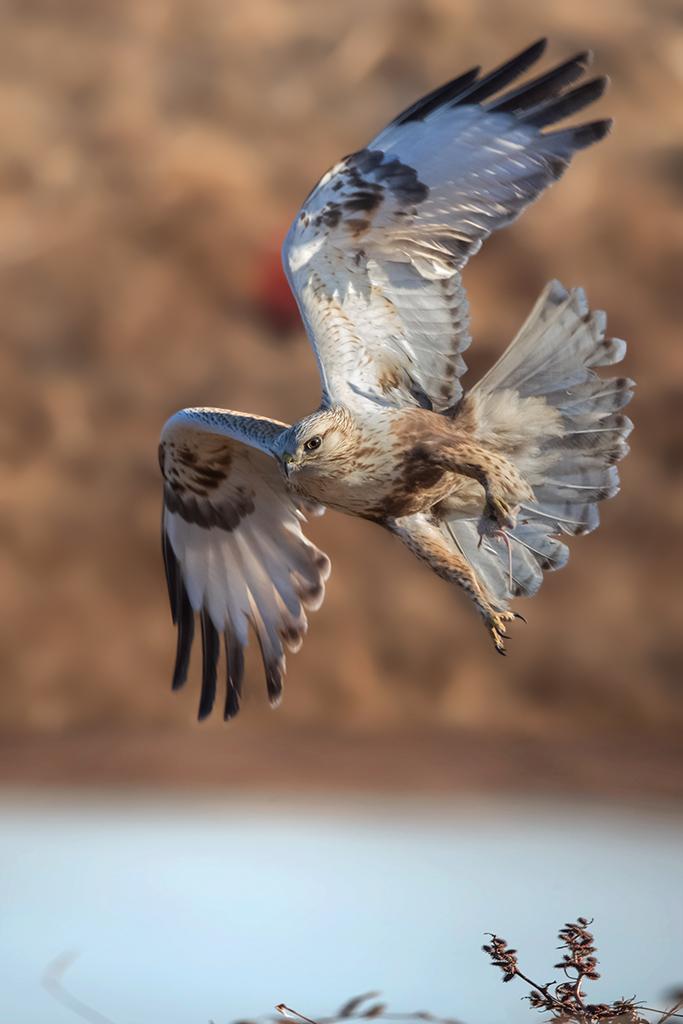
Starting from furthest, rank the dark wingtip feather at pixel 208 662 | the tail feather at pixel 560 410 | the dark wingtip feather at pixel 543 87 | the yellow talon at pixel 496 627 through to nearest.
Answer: the dark wingtip feather at pixel 208 662 → the tail feather at pixel 560 410 → the yellow talon at pixel 496 627 → the dark wingtip feather at pixel 543 87

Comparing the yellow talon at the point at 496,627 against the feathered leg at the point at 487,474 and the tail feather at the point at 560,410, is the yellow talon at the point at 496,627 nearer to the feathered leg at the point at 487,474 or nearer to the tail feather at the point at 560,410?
the feathered leg at the point at 487,474

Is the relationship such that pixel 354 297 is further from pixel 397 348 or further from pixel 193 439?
pixel 193 439

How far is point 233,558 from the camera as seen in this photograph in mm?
2156

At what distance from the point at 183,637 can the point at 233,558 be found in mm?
223

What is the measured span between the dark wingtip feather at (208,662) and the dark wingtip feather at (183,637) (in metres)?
0.03

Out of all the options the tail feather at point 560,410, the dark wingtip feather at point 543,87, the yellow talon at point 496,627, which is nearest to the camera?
the dark wingtip feather at point 543,87

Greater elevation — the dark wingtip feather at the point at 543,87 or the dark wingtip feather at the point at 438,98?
the dark wingtip feather at the point at 438,98

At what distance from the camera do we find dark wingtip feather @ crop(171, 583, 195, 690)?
208 cm

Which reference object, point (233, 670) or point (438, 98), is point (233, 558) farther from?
point (438, 98)

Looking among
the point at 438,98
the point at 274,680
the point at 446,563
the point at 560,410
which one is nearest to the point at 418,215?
the point at 438,98

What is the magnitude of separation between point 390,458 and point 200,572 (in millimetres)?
843

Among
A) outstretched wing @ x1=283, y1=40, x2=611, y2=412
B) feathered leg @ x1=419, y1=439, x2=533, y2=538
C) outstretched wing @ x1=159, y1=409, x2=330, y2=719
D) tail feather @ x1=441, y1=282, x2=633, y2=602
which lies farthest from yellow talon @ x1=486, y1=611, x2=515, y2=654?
outstretched wing @ x1=159, y1=409, x2=330, y2=719

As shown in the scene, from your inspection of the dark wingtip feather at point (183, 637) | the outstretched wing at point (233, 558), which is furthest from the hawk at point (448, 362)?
the dark wingtip feather at point (183, 637)

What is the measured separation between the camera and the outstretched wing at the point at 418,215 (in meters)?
1.46
